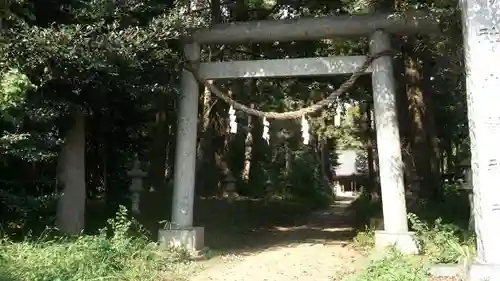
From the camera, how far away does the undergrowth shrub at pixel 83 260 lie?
259 inches

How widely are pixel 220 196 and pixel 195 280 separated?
30.6 ft

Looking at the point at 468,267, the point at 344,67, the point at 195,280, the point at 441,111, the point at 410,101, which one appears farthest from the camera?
the point at 441,111

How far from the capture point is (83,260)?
23.4ft

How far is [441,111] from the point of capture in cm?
2219

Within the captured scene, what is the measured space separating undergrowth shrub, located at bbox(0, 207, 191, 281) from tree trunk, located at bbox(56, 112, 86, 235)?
1107mm

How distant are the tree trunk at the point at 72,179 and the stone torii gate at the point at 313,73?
1.59m

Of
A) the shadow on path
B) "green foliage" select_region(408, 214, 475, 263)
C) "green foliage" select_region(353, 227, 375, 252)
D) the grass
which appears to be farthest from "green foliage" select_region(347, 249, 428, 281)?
the shadow on path

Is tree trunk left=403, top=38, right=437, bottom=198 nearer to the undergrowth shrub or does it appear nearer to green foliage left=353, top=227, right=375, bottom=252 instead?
green foliage left=353, top=227, right=375, bottom=252

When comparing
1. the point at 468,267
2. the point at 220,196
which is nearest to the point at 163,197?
the point at 220,196

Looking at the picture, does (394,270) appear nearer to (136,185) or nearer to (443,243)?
(443,243)

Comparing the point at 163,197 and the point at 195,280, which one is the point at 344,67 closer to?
the point at 195,280

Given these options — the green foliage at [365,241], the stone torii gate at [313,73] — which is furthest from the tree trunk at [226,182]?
the stone torii gate at [313,73]

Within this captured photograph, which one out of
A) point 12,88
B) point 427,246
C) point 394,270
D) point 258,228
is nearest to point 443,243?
point 427,246

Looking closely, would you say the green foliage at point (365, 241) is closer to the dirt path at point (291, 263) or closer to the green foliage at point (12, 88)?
the dirt path at point (291, 263)
